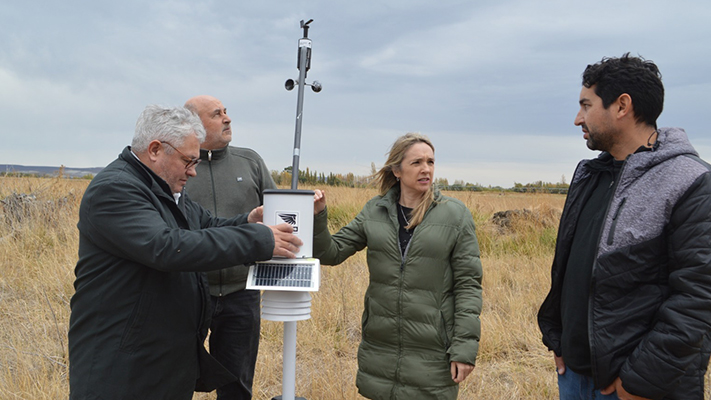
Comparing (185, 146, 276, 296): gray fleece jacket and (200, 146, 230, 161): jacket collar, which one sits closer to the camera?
(185, 146, 276, 296): gray fleece jacket

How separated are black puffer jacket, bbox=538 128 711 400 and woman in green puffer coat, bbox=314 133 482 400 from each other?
2.25ft

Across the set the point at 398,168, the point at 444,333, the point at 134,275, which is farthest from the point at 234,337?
the point at 398,168

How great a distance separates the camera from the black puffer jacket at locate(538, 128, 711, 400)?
6.40ft

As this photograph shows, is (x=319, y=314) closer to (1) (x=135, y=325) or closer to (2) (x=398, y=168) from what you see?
(2) (x=398, y=168)

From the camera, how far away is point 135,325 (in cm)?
219

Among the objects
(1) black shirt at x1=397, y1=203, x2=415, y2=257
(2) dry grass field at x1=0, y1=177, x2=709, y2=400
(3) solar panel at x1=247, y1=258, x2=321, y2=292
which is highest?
(1) black shirt at x1=397, y1=203, x2=415, y2=257

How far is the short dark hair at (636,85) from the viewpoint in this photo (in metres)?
2.26

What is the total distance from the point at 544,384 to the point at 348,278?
3.17 m

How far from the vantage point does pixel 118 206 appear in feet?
6.84

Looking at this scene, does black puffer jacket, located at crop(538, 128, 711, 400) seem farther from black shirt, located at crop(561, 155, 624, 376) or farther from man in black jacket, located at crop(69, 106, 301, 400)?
man in black jacket, located at crop(69, 106, 301, 400)

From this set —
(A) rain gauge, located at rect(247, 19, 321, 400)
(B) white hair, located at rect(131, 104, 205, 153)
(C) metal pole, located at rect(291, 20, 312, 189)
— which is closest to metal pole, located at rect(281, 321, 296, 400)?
(A) rain gauge, located at rect(247, 19, 321, 400)

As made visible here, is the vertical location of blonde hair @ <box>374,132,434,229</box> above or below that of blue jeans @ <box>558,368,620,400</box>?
above

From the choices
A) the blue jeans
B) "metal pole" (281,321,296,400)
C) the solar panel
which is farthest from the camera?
"metal pole" (281,321,296,400)

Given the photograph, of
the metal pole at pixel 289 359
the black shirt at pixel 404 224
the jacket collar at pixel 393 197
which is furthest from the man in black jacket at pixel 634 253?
the metal pole at pixel 289 359
